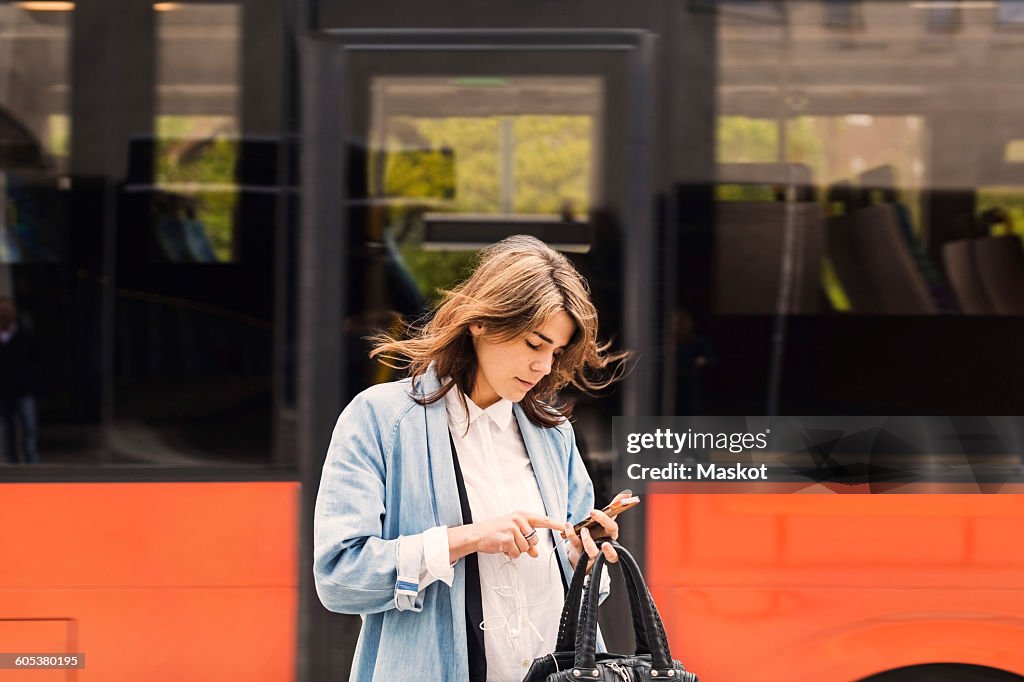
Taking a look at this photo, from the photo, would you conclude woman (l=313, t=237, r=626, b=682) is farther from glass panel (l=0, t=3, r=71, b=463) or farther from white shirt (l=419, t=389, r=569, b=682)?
glass panel (l=0, t=3, r=71, b=463)

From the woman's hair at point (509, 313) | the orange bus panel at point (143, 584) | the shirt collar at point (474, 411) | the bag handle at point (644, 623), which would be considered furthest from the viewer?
the orange bus panel at point (143, 584)

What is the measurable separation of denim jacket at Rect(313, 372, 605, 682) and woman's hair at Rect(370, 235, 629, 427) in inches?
3.3

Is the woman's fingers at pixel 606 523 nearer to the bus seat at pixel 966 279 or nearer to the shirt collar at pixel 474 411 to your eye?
the shirt collar at pixel 474 411

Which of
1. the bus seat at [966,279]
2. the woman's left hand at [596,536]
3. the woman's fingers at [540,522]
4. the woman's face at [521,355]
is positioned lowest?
the woman's left hand at [596,536]

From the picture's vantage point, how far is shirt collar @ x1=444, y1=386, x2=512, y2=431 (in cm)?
230

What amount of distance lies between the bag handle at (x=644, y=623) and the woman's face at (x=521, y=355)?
417 millimetres

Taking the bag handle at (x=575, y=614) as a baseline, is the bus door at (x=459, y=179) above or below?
above

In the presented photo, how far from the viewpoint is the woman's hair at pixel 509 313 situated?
2170 millimetres

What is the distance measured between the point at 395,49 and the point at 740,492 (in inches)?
72.3

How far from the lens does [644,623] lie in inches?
81.8

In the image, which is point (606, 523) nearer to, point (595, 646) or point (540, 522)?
point (540, 522)

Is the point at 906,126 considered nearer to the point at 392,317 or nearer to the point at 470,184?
the point at 470,184

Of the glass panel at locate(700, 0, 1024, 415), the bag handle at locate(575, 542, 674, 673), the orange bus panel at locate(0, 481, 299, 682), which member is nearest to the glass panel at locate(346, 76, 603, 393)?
the glass panel at locate(700, 0, 1024, 415)

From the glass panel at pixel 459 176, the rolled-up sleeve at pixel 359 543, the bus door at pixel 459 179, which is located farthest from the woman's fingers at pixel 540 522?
the glass panel at pixel 459 176
